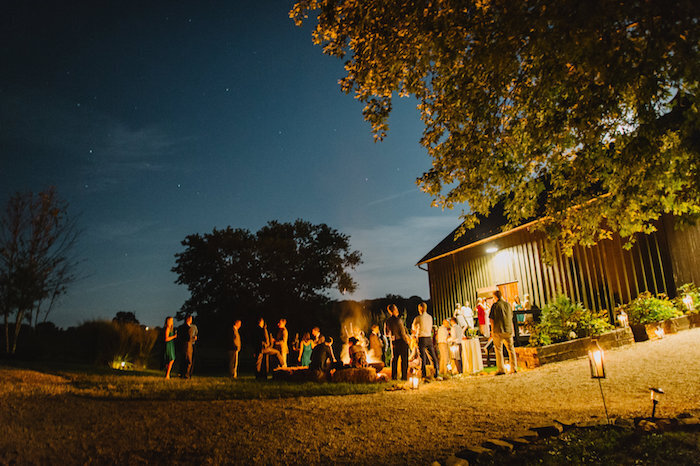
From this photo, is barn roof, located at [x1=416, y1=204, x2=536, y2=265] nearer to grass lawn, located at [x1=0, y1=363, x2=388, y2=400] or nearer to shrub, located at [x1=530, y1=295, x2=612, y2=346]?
shrub, located at [x1=530, y1=295, x2=612, y2=346]

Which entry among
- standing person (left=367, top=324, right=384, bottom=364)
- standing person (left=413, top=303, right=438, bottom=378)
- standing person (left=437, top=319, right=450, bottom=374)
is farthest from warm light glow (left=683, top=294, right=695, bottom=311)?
standing person (left=367, top=324, right=384, bottom=364)

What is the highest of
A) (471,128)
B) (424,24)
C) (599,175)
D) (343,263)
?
(343,263)

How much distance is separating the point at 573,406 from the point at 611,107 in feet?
12.4

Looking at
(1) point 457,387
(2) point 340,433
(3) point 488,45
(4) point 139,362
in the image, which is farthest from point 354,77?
(4) point 139,362

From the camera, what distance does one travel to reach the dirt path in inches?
151

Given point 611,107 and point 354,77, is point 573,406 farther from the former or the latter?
point 354,77

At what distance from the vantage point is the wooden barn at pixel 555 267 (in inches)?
456

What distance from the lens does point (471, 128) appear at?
20.2 feet

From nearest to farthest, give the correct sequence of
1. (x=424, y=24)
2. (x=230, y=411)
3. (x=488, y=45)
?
(x=488, y=45), (x=424, y=24), (x=230, y=411)

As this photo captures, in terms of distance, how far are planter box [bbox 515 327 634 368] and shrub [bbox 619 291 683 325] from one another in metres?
0.63

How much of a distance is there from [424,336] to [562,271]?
7.58 m

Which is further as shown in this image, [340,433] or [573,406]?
[573,406]

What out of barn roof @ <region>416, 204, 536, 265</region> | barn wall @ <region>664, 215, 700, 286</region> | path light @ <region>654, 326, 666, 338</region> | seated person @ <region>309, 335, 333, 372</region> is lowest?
seated person @ <region>309, 335, 333, 372</region>

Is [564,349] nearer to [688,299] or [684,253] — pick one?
[688,299]
